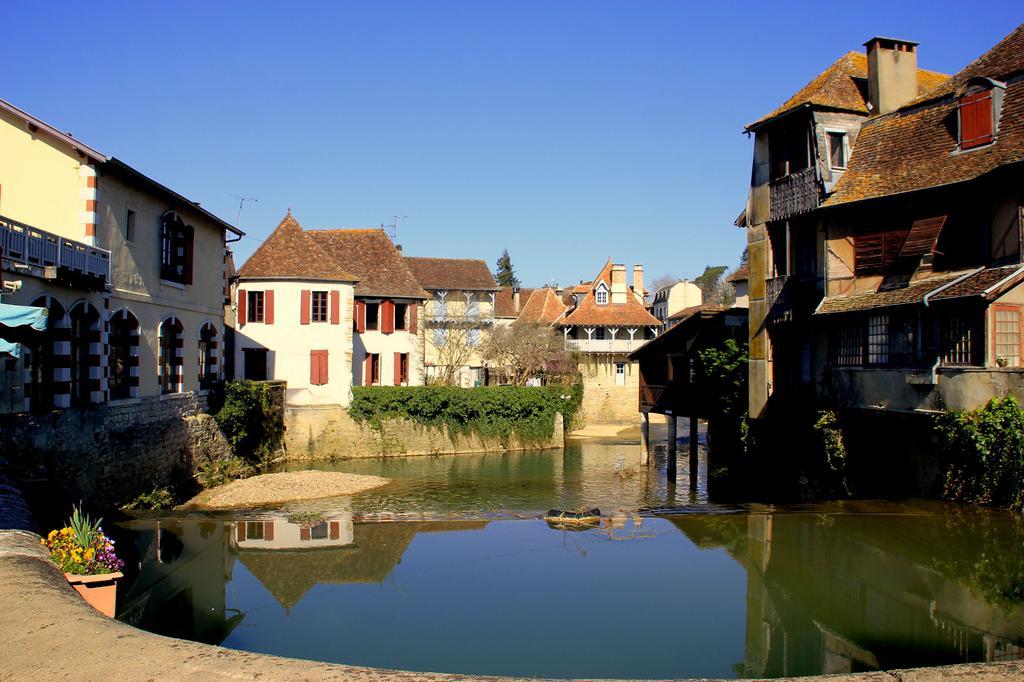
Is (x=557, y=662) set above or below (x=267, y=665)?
below

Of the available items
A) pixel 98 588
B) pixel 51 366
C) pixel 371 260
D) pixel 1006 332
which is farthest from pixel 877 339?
pixel 371 260

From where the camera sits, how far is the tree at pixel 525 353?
45219 mm

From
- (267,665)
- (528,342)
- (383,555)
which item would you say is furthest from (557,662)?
(528,342)

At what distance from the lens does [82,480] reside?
17328 millimetres

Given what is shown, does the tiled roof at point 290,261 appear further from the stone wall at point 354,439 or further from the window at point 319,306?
the stone wall at point 354,439

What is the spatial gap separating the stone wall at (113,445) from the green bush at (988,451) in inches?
639

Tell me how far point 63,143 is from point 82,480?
24.5 ft

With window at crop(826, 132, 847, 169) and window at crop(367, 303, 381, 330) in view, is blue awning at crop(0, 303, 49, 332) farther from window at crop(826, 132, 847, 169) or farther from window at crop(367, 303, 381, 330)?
window at crop(367, 303, 381, 330)

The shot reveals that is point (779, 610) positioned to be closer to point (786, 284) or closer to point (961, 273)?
point (961, 273)

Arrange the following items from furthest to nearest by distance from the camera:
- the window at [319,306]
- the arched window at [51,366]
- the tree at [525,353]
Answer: the tree at [525,353] → the window at [319,306] → the arched window at [51,366]

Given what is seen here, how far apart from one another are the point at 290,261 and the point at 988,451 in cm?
2809

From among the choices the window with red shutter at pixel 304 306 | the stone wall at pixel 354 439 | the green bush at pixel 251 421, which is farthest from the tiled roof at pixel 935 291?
the window with red shutter at pixel 304 306

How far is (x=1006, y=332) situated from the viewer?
48.0 feet

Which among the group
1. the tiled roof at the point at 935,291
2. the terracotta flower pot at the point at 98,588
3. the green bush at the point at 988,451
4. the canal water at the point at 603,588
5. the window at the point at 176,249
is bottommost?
the canal water at the point at 603,588
